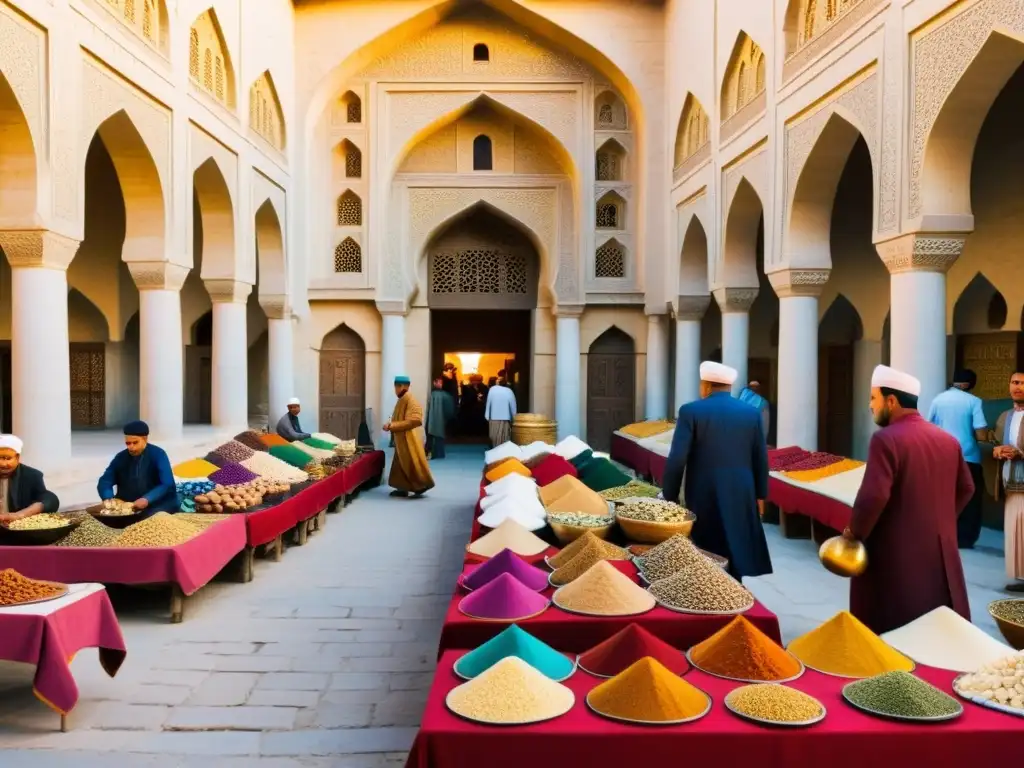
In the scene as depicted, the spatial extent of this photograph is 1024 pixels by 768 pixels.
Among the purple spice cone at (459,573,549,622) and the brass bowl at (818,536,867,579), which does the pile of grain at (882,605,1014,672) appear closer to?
the brass bowl at (818,536,867,579)

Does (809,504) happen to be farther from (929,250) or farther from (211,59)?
(211,59)

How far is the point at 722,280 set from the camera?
10.8 meters

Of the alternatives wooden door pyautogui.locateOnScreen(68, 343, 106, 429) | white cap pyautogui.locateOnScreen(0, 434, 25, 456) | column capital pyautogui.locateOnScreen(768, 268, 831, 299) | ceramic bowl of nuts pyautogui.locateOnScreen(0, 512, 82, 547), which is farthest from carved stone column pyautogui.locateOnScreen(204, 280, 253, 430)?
column capital pyautogui.locateOnScreen(768, 268, 831, 299)

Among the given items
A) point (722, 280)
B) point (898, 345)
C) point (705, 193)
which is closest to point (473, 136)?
point (705, 193)

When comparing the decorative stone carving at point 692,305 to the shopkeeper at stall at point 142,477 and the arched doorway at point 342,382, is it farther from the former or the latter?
the shopkeeper at stall at point 142,477

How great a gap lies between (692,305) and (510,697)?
10902 mm

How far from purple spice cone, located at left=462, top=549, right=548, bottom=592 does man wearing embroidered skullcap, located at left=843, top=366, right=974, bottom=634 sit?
4.22ft

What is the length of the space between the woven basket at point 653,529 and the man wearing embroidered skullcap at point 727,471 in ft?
0.36

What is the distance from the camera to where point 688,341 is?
41.9 ft

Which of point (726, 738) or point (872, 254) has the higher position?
point (872, 254)

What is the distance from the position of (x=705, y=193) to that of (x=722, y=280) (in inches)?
57.5

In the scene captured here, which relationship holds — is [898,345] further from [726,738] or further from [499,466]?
[726,738]

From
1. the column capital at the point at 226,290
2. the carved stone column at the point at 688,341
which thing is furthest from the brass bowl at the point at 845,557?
the carved stone column at the point at 688,341

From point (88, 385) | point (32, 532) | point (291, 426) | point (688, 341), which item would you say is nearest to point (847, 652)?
point (32, 532)
